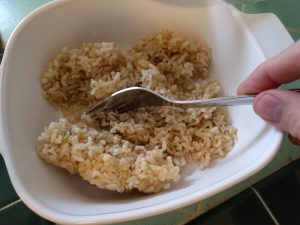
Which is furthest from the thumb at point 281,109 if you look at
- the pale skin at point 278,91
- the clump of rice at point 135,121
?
the clump of rice at point 135,121

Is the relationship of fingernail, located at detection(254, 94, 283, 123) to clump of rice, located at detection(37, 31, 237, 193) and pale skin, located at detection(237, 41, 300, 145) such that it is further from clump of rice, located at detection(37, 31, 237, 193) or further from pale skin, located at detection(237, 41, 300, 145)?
clump of rice, located at detection(37, 31, 237, 193)

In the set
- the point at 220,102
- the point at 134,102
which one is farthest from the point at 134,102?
the point at 220,102

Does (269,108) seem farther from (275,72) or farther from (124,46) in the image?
(124,46)

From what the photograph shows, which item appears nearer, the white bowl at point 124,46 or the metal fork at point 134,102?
the white bowl at point 124,46

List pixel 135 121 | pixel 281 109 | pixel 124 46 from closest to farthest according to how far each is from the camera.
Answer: pixel 281 109, pixel 135 121, pixel 124 46

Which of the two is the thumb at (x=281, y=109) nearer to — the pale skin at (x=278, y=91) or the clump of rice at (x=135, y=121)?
the pale skin at (x=278, y=91)

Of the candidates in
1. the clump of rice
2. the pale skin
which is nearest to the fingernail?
the pale skin

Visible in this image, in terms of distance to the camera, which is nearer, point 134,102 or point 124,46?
point 134,102
